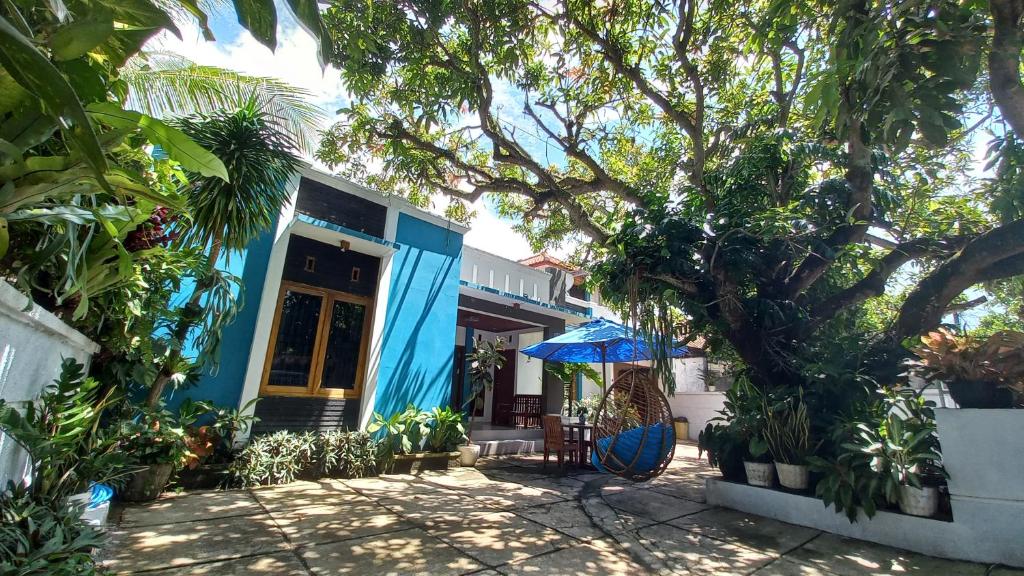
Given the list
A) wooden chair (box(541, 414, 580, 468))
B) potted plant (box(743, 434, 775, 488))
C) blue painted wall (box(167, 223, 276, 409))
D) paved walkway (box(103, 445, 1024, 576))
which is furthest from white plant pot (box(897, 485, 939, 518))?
blue painted wall (box(167, 223, 276, 409))

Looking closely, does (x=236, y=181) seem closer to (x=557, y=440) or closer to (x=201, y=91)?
(x=201, y=91)

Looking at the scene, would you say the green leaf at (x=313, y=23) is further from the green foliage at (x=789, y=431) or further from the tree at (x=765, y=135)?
the green foliage at (x=789, y=431)

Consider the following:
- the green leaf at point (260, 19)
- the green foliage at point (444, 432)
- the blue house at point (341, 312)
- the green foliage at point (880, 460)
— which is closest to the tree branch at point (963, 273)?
the green foliage at point (880, 460)

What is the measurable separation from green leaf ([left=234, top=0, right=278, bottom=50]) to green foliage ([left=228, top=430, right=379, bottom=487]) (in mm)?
5042

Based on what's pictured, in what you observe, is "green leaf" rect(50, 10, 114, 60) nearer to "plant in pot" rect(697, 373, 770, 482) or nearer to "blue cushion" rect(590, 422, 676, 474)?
"blue cushion" rect(590, 422, 676, 474)

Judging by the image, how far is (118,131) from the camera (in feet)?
5.06

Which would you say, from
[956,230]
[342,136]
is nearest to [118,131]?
[342,136]

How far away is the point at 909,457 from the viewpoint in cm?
362

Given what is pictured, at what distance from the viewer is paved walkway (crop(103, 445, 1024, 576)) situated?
2.84 meters

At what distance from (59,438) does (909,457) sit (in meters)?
6.03

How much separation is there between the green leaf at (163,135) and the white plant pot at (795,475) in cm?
527

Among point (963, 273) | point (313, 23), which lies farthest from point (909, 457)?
point (313, 23)

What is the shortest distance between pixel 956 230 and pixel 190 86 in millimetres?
10350

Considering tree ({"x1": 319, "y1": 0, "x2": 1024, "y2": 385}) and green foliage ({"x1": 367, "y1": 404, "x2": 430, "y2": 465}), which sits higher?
tree ({"x1": 319, "y1": 0, "x2": 1024, "y2": 385})
